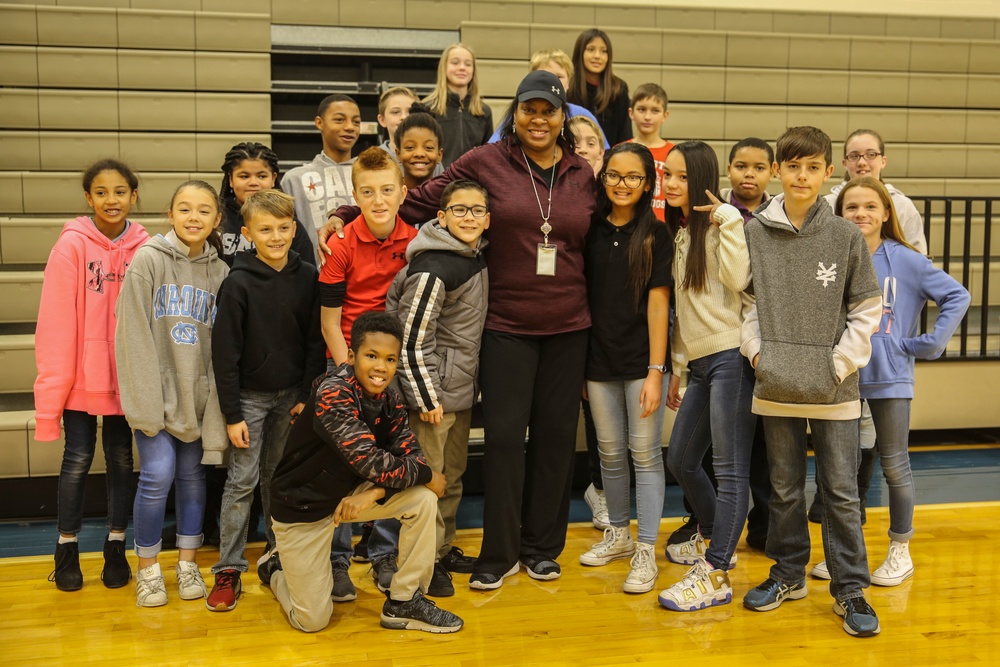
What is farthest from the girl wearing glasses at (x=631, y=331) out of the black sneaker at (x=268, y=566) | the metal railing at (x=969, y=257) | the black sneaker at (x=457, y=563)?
the metal railing at (x=969, y=257)

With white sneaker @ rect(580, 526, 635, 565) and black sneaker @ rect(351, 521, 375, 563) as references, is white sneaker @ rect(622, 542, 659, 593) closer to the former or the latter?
white sneaker @ rect(580, 526, 635, 565)

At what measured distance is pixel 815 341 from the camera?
230 centimetres

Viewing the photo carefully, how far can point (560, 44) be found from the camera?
5887mm

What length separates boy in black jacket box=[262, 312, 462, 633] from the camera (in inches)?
89.9

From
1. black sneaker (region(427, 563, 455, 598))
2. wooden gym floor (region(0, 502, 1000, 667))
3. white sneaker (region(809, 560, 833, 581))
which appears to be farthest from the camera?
white sneaker (region(809, 560, 833, 581))

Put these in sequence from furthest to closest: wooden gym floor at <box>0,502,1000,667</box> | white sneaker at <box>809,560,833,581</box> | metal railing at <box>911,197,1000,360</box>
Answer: metal railing at <box>911,197,1000,360</box>, white sneaker at <box>809,560,833,581</box>, wooden gym floor at <box>0,502,1000,667</box>

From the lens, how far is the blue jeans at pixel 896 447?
261 centimetres

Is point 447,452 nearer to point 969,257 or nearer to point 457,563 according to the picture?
point 457,563

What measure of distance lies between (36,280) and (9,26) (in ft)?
7.42

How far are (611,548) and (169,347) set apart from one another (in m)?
1.49

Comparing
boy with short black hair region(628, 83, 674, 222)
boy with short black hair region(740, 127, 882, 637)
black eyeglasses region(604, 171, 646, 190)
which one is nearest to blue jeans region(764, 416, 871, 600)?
boy with short black hair region(740, 127, 882, 637)

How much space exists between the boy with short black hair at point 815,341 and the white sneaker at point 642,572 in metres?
0.42

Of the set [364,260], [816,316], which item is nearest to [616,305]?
[816,316]

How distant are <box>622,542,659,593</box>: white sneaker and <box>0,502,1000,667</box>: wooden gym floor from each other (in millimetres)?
33
